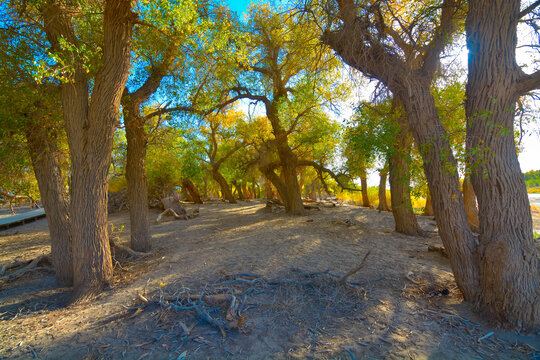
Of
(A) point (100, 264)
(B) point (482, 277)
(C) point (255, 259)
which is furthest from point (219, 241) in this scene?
(B) point (482, 277)

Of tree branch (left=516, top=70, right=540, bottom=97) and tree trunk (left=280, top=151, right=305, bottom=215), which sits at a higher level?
tree branch (left=516, top=70, right=540, bottom=97)

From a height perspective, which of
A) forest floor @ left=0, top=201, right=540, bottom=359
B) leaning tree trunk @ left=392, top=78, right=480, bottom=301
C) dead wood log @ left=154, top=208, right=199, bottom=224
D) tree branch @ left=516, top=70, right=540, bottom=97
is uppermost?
tree branch @ left=516, top=70, right=540, bottom=97

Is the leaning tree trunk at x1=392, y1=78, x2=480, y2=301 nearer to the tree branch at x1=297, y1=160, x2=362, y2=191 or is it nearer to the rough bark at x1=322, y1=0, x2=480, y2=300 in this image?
the rough bark at x1=322, y1=0, x2=480, y2=300

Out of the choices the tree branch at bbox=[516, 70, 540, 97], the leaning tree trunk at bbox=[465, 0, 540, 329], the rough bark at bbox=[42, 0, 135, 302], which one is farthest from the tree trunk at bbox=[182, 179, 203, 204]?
the tree branch at bbox=[516, 70, 540, 97]

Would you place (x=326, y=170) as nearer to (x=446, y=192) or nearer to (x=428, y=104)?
(x=428, y=104)

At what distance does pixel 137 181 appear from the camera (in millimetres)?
6793

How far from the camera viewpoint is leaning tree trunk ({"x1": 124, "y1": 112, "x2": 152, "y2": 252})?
6770mm

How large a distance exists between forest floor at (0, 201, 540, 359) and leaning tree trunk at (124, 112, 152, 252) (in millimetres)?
775

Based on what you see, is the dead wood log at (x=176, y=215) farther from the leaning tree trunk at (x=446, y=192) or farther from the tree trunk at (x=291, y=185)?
the leaning tree trunk at (x=446, y=192)

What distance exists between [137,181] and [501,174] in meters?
7.13

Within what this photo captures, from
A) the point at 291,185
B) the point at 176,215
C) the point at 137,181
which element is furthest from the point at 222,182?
the point at 137,181

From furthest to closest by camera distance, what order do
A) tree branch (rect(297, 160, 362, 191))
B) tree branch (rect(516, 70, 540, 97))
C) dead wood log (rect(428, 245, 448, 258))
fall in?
tree branch (rect(297, 160, 362, 191))
dead wood log (rect(428, 245, 448, 258))
tree branch (rect(516, 70, 540, 97))

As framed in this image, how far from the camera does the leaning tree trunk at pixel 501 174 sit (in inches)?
133

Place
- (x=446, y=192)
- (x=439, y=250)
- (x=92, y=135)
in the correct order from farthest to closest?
(x=439, y=250), (x=92, y=135), (x=446, y=192)
